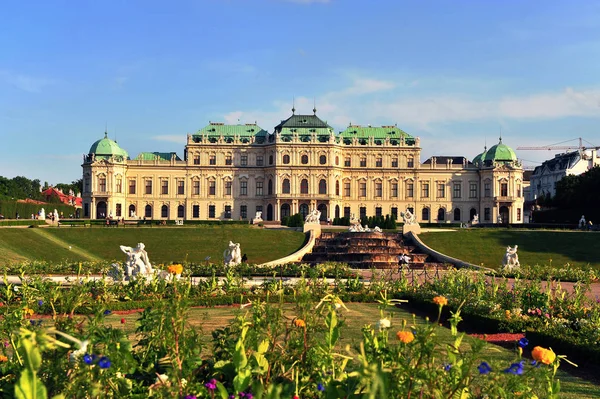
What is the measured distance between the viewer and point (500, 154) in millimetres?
84625

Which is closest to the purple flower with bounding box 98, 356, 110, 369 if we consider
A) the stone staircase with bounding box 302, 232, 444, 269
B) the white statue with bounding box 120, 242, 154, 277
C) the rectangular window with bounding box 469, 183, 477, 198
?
the white statue with bounding box 120, 242, 154, 277

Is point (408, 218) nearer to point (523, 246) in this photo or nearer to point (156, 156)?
point (523, 246)

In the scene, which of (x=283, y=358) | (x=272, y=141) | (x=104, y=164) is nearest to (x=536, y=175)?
(x=272, y=141)

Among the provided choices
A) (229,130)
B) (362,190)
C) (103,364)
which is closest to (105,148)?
(229,130)

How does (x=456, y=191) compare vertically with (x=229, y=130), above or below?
below

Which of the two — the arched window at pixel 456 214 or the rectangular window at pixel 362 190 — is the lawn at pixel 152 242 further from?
the arched window at pixel 456 214

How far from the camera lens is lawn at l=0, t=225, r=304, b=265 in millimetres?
39125

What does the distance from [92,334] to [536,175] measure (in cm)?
13679

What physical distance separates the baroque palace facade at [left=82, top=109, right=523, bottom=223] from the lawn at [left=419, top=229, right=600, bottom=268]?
35.4m

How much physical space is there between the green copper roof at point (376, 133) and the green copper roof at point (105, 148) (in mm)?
30236

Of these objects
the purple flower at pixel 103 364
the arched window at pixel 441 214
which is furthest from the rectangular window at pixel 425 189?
the purple flower at pixel 103 364

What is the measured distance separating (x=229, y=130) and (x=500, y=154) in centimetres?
3699

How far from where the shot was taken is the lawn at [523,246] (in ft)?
126

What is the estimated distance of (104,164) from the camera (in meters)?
81.4
